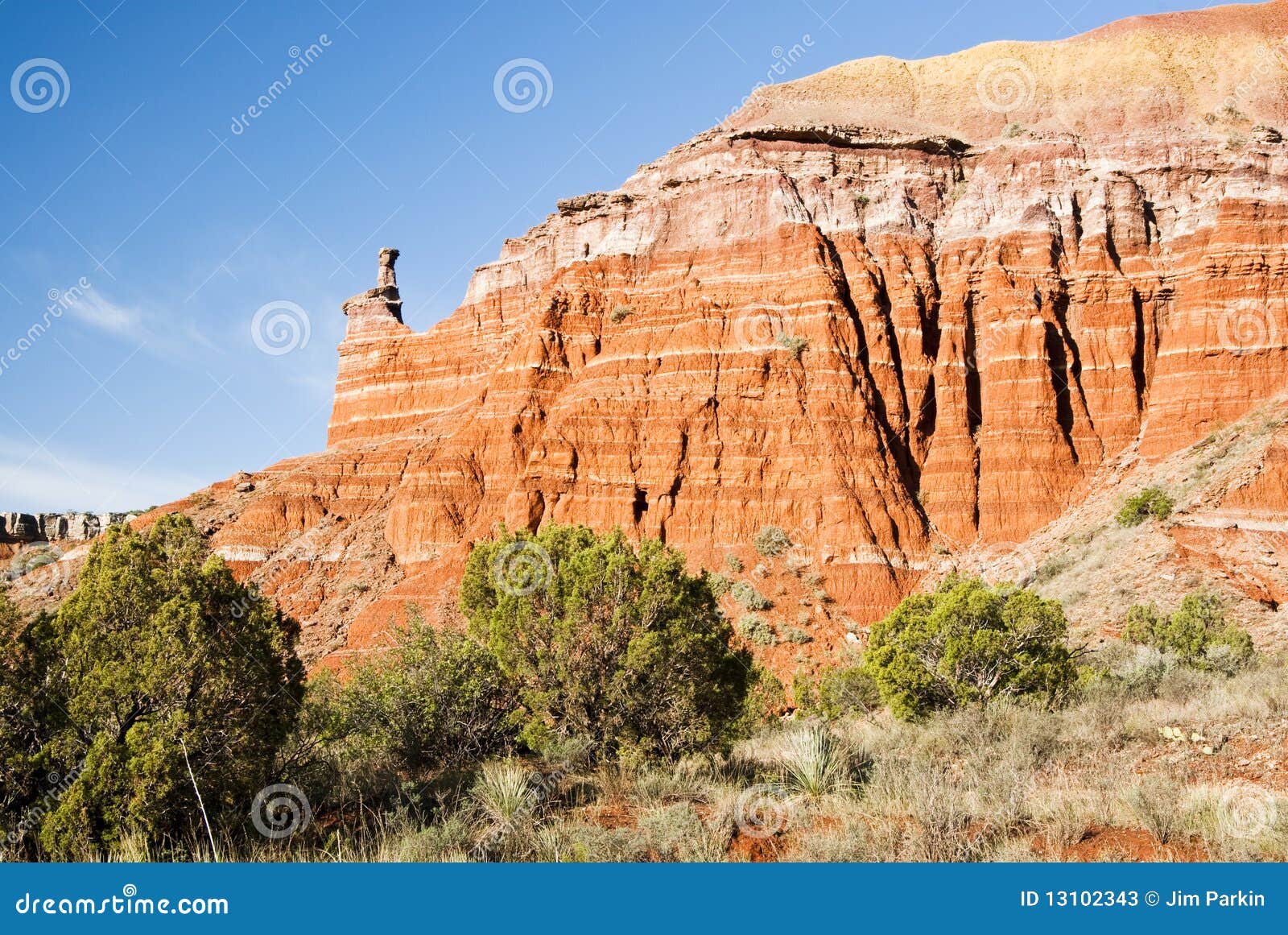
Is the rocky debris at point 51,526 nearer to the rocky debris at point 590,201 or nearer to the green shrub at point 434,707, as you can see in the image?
the rocky debris at point 590,201

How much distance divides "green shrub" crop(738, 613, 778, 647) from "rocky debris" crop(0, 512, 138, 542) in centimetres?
8048

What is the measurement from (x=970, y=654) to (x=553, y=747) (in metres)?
9.09

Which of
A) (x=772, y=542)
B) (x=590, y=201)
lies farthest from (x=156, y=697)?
(x=590, y=201)

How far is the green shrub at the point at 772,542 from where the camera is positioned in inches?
1665

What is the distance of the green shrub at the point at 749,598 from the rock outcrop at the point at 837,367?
2.08 metres

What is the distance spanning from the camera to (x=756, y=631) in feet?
124

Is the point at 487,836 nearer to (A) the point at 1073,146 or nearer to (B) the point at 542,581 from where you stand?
(B) the point at 542,581

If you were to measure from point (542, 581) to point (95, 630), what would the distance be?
23.8 ft

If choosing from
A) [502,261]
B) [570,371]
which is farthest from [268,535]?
[502,261]

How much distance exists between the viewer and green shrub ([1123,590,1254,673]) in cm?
1912

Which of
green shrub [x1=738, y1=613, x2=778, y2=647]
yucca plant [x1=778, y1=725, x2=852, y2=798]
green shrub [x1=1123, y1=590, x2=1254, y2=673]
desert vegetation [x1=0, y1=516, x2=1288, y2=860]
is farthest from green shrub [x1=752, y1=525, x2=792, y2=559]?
yucca plant [x1=778, y1=725, x2=852, y2=798]

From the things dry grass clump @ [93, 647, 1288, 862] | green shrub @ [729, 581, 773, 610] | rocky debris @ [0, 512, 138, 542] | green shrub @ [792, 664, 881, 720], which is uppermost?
rocky debris @ [0, 512, 138, 542]

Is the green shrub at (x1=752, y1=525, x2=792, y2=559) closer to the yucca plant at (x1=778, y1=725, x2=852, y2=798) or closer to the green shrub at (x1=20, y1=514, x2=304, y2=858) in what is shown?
the yucca plant at (x1=778, y1=725, x2=852, y2=798)

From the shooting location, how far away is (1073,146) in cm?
5266
